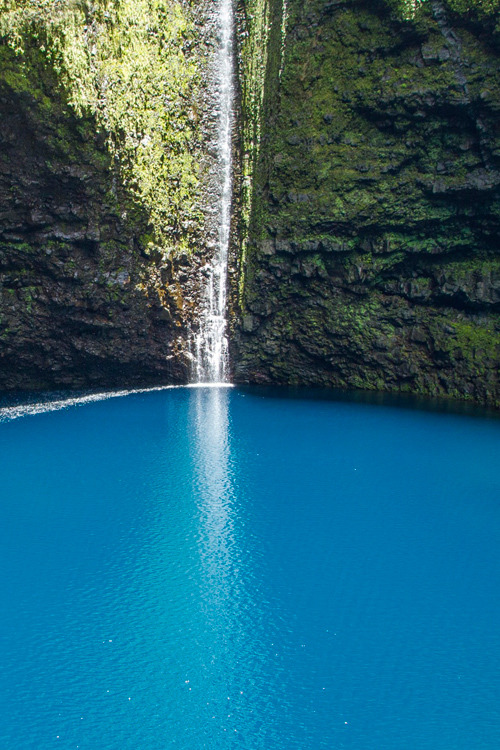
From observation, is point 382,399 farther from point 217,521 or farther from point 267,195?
point 217,521

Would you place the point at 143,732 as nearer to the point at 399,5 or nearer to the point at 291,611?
the point at 291,611

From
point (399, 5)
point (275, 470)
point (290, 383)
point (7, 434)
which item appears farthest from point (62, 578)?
point (399, 5)

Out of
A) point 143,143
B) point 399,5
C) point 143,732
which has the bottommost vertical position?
point 143,732

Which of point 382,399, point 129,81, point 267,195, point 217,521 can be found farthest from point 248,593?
point 129,81

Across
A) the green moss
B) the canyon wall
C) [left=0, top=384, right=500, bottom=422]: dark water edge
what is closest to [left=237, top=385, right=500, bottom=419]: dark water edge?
[left=0, top=384, right=500, bottom=422]: dark water edge

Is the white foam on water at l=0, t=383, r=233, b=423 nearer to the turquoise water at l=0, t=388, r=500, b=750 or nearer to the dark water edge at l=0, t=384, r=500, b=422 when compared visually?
the dark water edge at l=0, t=384, r=500, b=422

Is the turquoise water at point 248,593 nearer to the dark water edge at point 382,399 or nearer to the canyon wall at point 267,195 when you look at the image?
the dark water edge at point 382,399

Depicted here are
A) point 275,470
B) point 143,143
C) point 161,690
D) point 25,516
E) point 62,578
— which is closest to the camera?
point 161,690
